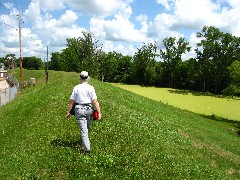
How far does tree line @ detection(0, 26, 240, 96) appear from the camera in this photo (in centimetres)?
8662

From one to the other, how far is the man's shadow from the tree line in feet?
144

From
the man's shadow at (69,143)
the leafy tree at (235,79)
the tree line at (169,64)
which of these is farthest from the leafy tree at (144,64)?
the man's shadow at (69,143)

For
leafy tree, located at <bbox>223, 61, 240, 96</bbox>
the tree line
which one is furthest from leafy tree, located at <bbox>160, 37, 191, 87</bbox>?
leafy tree, located at <bbox>223, 61, 240, 96</bbox>

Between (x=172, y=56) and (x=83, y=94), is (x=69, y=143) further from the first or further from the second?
(x=172, y=56)

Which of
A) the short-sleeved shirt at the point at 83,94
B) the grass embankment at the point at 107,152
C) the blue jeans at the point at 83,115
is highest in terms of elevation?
the short-sleeved shirt at the point at 83,94

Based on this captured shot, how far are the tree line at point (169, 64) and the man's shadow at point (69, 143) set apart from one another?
43.9 meters

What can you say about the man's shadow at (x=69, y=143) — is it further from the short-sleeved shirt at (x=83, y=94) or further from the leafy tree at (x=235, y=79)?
the leafy tree at (x=235, y=79)

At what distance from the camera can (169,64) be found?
116938mm

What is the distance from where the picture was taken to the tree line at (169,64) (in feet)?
284

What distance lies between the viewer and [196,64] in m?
103

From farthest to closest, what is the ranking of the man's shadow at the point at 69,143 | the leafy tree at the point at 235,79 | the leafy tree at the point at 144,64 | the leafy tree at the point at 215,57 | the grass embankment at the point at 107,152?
the leafy tree at the point at 144,64 < the leafy tree at the point at 215,57 < the leafy tree at the point at 235,79 < the man's shadow at the point at 69,143 < the grass embankment at the point at 107,152

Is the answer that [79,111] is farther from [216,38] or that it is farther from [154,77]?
[154,77]

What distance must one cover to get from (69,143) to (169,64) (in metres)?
106

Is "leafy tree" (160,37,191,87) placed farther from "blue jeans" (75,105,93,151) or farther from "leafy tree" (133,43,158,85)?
"blue jeans" (75,105,93,151)
